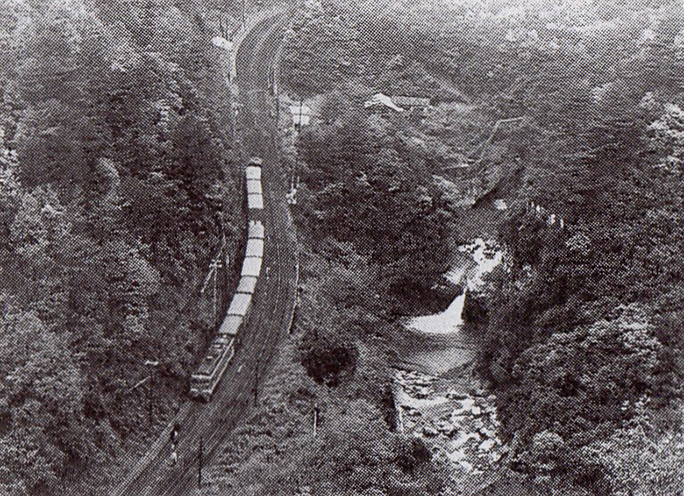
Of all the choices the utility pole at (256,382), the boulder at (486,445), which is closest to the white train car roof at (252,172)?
the utility pole at (256,382)

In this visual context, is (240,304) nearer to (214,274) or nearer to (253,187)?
(214,274)

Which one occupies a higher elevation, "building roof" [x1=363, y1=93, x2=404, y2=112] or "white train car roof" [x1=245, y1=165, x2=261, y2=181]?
"building roof" [x1=363, y1=93, x2=404, y2=112]

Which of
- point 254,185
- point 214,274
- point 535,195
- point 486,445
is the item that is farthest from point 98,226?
point 535,195

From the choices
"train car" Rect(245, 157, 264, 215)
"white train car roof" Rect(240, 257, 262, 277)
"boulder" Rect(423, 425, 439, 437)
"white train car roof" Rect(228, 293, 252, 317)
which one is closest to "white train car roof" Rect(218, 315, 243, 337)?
"white train car roof" Rect(228, 293, 252, 317)

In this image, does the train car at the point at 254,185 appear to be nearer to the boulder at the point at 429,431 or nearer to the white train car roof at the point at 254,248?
the white train car roof at the point at 254,248

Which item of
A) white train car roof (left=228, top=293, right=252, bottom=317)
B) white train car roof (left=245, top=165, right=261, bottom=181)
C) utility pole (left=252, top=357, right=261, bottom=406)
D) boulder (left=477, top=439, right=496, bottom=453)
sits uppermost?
white train car roof (left=245, top=165, right=261, bottom=181)

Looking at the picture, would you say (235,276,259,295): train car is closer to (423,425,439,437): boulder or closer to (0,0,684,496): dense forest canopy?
(0,0,684,496): dense forest canopy
